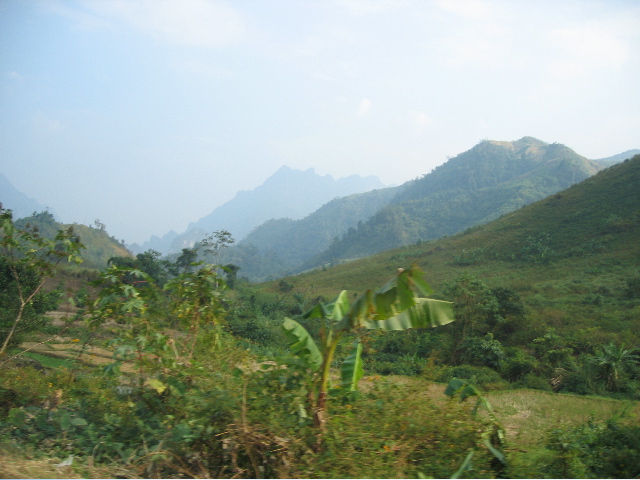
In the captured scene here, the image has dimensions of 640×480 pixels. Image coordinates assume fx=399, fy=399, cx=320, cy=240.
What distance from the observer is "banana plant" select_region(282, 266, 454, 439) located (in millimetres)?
3510

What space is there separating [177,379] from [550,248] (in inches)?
1240

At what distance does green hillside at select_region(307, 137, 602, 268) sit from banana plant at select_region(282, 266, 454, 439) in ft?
241

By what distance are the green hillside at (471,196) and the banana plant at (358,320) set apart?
73580 mm

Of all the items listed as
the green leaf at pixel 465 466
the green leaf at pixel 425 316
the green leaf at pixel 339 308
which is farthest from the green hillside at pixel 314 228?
the green leaf at pixel 465 466

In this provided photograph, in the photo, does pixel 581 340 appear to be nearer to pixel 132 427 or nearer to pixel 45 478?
pixel 132 427

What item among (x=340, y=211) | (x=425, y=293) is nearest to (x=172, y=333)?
(x=425, y=293)

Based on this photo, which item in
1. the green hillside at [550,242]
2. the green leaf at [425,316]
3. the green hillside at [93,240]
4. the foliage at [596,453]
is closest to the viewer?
the foliage at [596,453]

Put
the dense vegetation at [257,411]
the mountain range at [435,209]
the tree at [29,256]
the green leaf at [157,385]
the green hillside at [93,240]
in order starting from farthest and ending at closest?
the mountain range at [435,209] < the green hillside at [93,240] < the tree at [29,256] < the green leaf at [157,385] < the dense vegetation at [257,411]

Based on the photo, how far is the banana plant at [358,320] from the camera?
11.5 feet

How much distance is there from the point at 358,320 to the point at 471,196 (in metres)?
103

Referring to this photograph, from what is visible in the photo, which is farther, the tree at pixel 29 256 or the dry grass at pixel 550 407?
the dry grass at pixel 550 407

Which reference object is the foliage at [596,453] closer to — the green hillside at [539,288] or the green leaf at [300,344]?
the green hillside at [539,288]

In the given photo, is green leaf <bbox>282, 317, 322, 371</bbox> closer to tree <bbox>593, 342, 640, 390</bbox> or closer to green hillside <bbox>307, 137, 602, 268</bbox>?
tree <bbox>593, 342, 640, 390</bbox>

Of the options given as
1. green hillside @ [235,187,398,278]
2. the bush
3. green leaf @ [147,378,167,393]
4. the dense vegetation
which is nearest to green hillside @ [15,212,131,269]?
the bush
